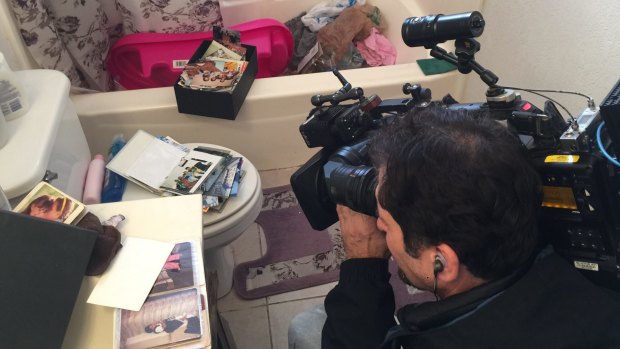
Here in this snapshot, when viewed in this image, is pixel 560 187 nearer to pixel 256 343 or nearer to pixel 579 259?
pixel 579 259

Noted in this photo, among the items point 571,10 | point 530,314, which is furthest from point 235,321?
point 571,10

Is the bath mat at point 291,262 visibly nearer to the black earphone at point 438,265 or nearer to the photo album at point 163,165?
the photo album at point 163,165

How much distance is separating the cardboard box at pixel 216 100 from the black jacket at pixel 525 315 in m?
1.03

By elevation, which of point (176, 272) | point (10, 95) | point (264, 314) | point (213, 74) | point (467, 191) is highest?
point (467, 191)

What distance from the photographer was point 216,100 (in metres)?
1.64

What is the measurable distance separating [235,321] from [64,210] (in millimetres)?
751

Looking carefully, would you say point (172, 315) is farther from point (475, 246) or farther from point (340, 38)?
point (340, 38)

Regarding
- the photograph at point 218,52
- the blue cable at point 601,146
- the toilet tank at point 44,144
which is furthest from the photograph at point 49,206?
the photograph at point 218,52

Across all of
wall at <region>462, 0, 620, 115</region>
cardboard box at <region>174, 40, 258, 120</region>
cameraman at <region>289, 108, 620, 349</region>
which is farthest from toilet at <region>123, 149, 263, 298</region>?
wall at <region>462, 0, 620, 115</region>

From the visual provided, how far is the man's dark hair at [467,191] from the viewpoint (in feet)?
2.28

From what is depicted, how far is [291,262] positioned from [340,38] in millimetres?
986

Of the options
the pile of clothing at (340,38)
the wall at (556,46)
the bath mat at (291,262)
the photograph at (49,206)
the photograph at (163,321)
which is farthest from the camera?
the pile of clothing at (340,38)

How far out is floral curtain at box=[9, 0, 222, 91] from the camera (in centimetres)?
154

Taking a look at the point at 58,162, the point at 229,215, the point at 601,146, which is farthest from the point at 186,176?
the point at 601,146
